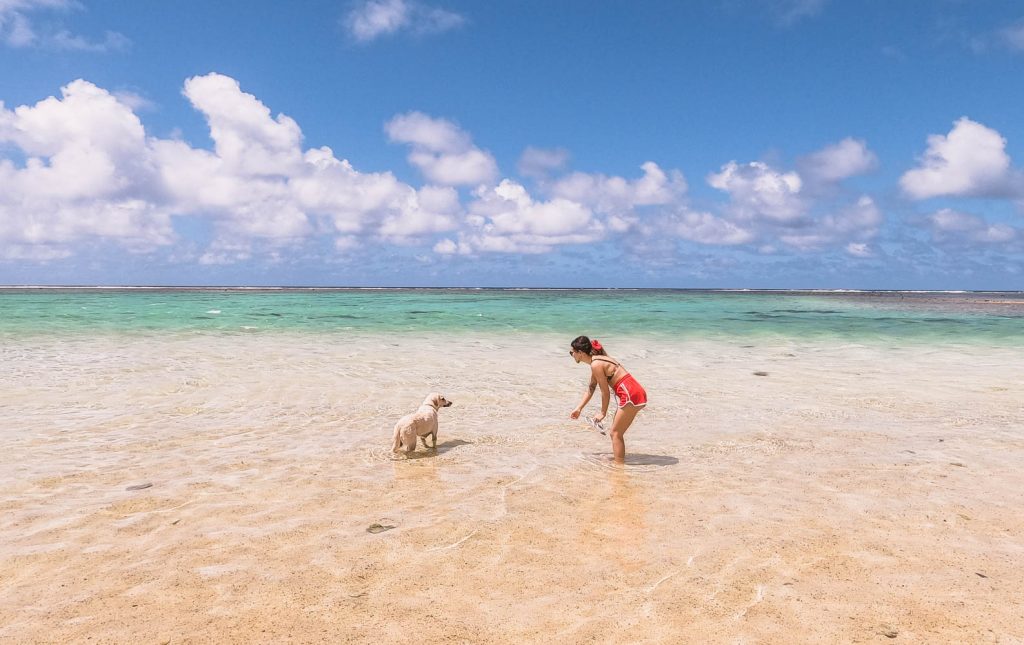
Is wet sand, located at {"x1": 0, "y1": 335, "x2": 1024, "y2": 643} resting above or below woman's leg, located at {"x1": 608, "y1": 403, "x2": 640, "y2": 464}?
below

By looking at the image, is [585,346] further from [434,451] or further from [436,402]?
[434,451]

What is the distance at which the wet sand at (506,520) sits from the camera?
4117mm

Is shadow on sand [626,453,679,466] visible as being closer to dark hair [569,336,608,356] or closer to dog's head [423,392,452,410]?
dark hair [569,336,608,356]

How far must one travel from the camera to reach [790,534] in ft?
18.1

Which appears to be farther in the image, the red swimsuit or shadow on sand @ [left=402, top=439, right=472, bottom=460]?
shadow on sand @ [left=402, top=439, right=472, bottom=460]

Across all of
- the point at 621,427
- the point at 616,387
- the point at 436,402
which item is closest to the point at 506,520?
the point at 621,427

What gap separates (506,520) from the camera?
19.3ft

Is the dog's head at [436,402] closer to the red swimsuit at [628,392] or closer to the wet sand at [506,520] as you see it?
the wet sand at [506,520]

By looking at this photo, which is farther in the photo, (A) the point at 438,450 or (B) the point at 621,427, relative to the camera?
(A) the point at 438,450

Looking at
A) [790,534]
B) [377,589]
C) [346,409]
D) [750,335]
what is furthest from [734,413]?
[750,335]

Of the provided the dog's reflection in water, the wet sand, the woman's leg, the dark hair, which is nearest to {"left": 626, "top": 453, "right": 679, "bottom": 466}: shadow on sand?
the wet sand

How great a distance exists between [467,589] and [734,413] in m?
8.25

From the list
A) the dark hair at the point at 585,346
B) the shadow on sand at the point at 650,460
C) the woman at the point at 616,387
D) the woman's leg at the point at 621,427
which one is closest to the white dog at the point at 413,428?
the woman at the point at 616,387

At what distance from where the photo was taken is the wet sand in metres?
4.12
